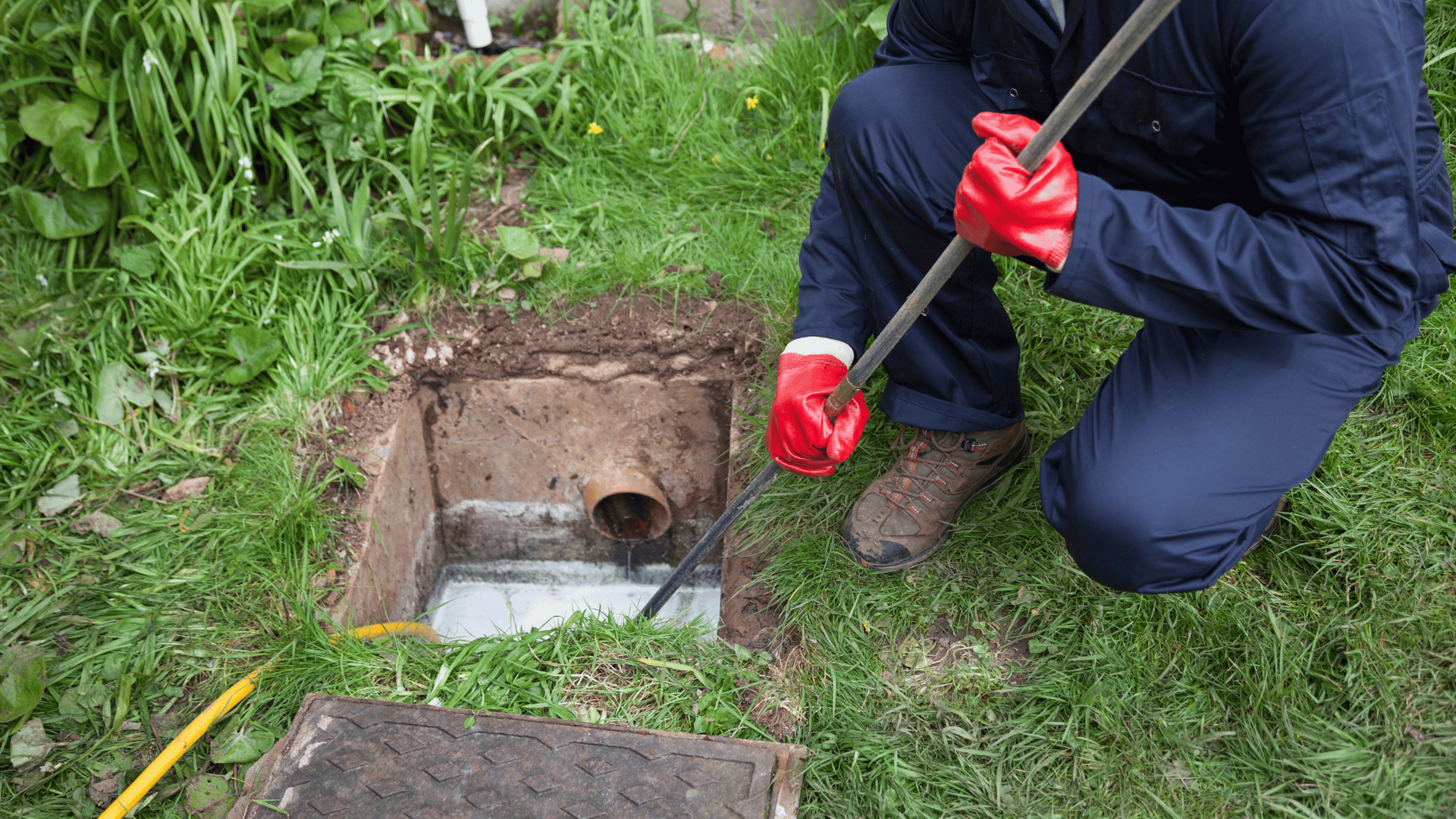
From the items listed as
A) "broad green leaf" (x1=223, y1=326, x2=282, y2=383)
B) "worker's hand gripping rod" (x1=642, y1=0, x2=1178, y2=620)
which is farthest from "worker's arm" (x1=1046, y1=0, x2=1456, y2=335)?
"broad green leaf" (x1=223, y1=326, x2=282, y2=383)

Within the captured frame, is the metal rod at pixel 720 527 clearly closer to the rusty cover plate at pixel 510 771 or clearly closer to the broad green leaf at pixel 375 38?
the rusty cover plate at pixel 510 771

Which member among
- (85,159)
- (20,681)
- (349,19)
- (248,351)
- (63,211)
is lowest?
(20,681)

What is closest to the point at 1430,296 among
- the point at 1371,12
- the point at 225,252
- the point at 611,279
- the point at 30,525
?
the point at 1371,12

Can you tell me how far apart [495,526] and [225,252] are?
1090 mm

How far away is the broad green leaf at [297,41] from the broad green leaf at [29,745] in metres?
1.85

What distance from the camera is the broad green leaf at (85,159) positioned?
2.36 m

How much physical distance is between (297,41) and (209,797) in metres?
2.01

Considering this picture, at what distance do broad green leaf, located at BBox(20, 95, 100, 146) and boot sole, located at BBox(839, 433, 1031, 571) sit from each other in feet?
7.58

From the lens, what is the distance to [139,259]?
2.42m

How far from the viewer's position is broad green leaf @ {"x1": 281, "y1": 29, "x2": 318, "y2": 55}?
251 cm

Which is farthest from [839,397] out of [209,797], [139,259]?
[139,259]

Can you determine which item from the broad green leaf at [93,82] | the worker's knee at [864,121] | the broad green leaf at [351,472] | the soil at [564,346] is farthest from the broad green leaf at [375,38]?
the worker's knee at [864,121]

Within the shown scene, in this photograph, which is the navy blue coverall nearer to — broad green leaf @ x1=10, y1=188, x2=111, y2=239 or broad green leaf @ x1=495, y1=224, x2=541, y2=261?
broad green leaf @ x1=495, y1=224, x2=541, y2=261

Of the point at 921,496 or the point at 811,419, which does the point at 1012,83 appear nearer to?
the point at 811,419
